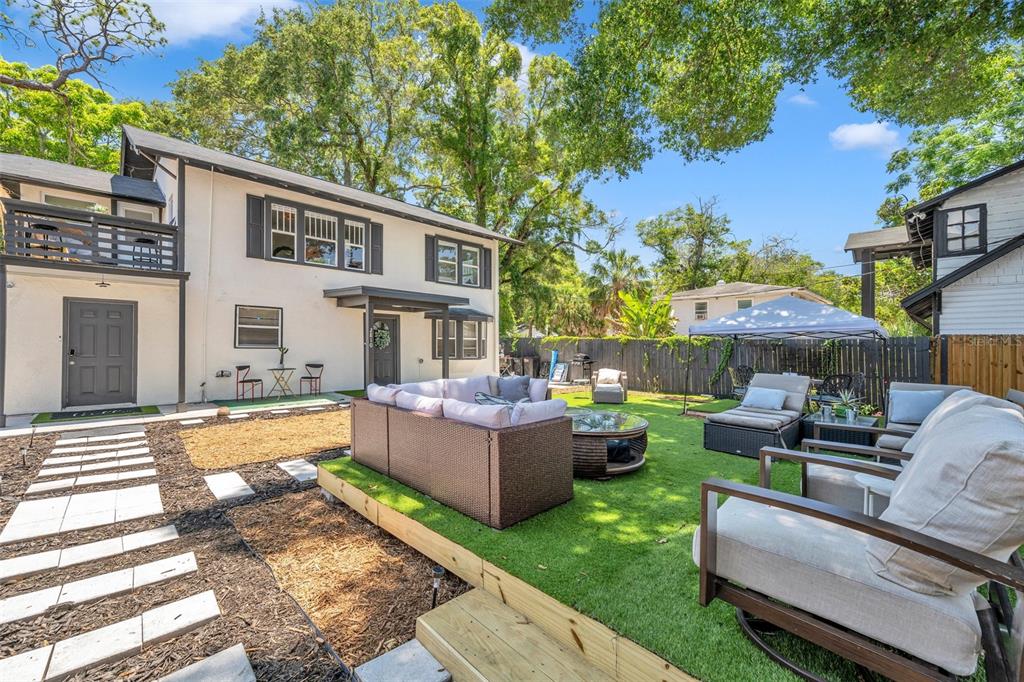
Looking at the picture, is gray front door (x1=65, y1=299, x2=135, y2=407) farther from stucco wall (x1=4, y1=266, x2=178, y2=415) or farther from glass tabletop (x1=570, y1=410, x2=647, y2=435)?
glass tabletop (x1=570, y1=410, x2=647, y2=435)

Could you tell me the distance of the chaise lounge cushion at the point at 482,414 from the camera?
3227 mm

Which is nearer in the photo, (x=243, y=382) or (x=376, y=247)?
(x=243, y=382)

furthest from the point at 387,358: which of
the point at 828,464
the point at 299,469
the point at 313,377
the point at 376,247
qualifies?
the point at 828,464

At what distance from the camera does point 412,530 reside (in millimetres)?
3236

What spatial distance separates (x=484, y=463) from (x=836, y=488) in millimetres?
2568

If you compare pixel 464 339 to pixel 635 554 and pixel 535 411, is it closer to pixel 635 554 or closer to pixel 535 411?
pixel 535 411

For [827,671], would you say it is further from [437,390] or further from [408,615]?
[437,390]

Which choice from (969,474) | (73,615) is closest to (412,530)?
(73,615)

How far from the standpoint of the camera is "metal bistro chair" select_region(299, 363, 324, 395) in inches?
432

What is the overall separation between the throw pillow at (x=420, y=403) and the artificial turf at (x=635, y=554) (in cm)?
74

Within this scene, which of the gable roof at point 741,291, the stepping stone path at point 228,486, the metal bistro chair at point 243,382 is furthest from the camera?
the gable roof at point 741,291

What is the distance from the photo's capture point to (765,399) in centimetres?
611

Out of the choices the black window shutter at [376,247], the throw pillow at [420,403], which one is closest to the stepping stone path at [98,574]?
the throw pillow at [420,403]

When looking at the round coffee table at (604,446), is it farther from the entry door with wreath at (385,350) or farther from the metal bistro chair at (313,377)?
the entry door with wreath at (385,350)
